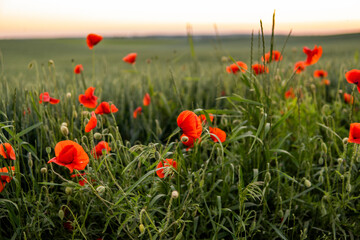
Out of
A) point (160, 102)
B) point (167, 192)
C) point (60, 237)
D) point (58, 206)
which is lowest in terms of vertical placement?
point (60, 237)

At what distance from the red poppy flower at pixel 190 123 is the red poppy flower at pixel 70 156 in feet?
1.26

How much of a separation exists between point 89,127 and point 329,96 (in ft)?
9.24

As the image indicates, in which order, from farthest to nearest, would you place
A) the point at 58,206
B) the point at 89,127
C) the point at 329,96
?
1. the point at 329,96
2. the point at 58,206
3. the point at 89,127

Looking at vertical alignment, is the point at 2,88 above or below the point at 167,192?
above

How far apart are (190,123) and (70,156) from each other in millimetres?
458

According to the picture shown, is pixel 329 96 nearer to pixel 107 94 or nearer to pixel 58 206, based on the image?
pixel 107 94

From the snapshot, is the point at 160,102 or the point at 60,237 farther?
the point at 160,102

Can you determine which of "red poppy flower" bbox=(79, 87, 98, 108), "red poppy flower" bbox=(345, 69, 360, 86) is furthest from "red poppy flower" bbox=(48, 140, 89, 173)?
"red poppy flower" bbox=(345, 69, 360, 86)

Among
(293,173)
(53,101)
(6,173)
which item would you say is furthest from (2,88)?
(293,173)

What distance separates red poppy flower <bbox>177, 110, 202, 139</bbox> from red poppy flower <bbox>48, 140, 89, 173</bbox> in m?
0.38

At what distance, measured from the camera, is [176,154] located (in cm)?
142

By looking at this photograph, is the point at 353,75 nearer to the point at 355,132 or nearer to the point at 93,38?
the point at 355,132

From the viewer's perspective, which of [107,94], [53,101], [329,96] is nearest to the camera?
[53,101]

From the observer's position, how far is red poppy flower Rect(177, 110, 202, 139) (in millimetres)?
1292
